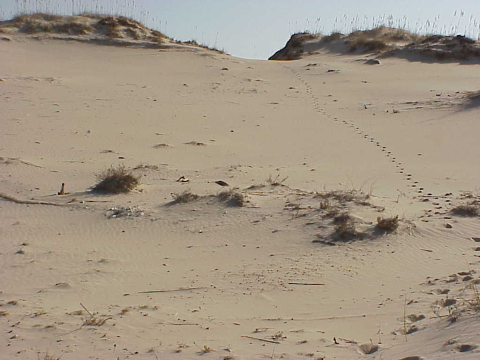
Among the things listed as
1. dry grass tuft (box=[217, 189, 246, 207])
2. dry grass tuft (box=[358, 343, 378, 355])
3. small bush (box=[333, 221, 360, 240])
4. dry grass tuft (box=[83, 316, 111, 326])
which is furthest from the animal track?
dry grass tuft (box=[83, 316, 111, 326])

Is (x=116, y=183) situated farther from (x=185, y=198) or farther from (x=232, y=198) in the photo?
(x=232, y=198)

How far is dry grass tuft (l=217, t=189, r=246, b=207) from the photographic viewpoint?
660 centimetres

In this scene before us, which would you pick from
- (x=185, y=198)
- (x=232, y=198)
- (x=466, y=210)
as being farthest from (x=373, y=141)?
(x=185, y=198)

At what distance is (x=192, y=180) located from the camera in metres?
8.04

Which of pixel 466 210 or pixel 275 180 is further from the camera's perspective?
pixel 275 180

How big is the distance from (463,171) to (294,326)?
561 cm

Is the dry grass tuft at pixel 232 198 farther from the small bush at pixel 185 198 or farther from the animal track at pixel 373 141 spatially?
the animal track at pixel 373 141

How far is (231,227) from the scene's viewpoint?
6.18 meters

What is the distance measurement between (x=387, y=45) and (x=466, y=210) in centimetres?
1502

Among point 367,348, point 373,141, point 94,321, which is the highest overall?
point 373,141

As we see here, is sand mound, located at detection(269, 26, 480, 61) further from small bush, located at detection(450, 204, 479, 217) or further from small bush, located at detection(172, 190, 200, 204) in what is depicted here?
small bush, located at detection(172, 190, 200, 204)

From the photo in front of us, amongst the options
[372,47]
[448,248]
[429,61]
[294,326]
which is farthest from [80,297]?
[372,47]

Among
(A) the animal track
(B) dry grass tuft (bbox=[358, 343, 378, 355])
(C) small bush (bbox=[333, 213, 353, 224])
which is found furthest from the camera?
(A) the animal track

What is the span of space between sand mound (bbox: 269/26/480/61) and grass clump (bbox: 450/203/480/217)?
13536mm
